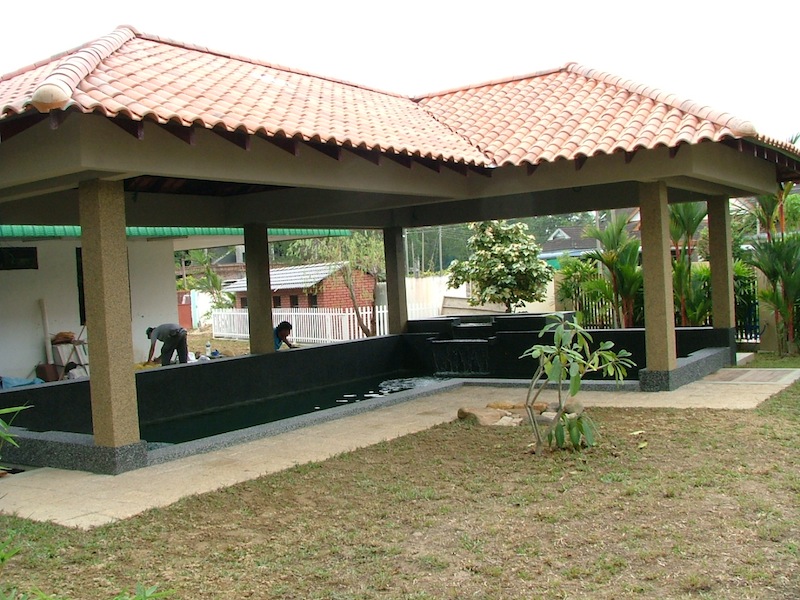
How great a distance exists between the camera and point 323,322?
28.6 meters

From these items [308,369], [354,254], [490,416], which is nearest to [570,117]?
[490,416]

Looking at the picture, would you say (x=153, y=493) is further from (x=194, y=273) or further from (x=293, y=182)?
(x=194, y=273)

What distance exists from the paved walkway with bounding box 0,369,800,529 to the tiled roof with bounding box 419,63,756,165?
132 inches

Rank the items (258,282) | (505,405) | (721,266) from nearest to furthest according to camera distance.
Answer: (505,405)
(721,266)
(258,282)

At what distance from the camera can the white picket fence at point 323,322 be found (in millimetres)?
27062

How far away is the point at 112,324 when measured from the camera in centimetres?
820

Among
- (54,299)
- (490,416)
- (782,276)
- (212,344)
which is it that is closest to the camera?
(490,416)

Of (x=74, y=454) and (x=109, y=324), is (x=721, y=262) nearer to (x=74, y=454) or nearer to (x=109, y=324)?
(x=109, y=324)

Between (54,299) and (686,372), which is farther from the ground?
(54,299)

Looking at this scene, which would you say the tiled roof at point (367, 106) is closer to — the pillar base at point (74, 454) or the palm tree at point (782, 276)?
the pillar base at point (74, 454)

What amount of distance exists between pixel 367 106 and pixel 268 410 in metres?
5.26

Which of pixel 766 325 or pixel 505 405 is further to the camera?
pixel 766 325

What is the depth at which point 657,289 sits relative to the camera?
11.5m

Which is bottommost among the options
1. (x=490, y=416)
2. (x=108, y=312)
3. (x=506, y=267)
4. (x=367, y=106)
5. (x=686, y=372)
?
(x=490, y=416)
